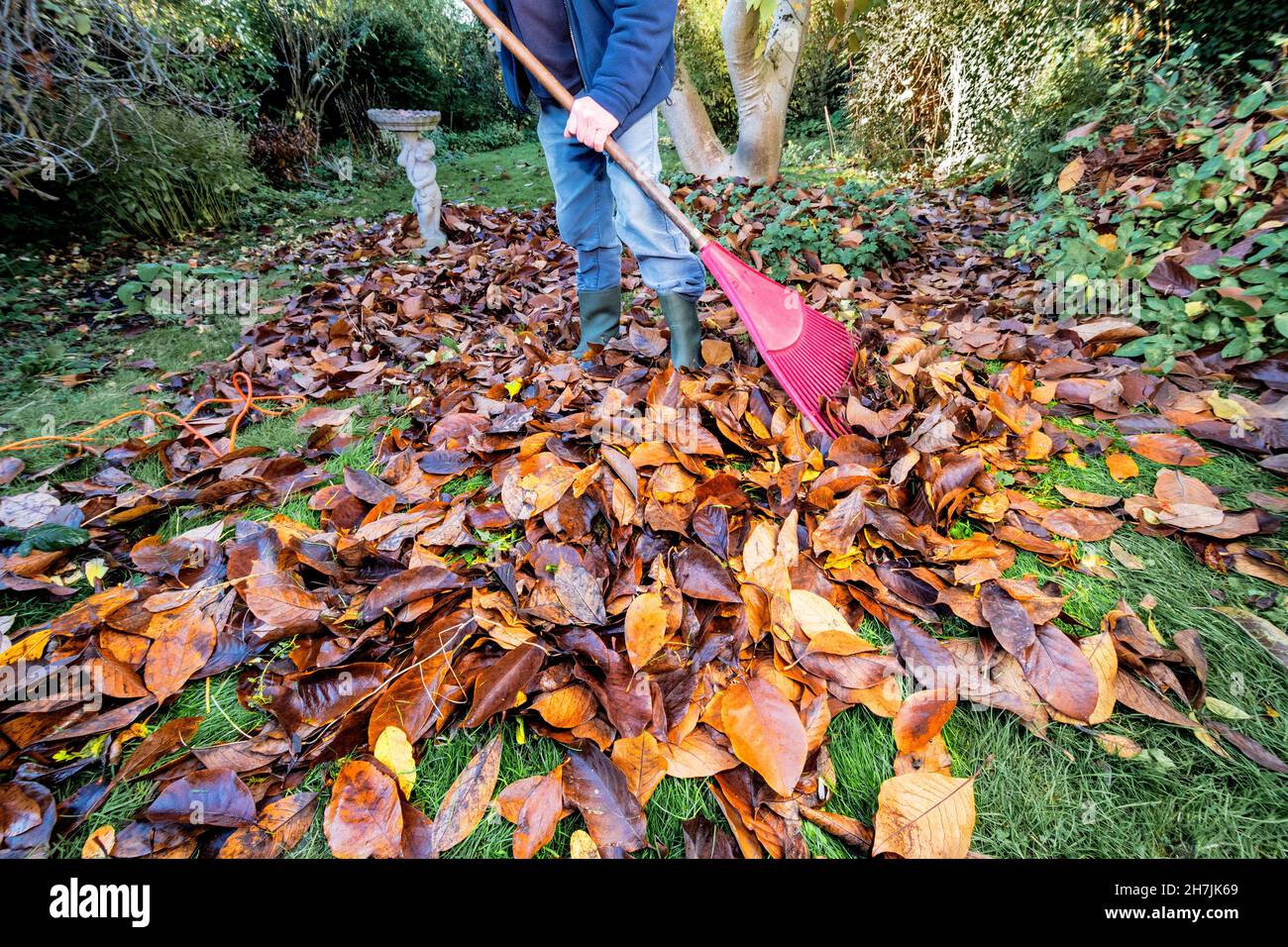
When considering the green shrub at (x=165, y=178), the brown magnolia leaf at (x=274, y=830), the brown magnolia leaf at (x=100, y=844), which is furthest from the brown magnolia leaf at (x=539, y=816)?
the green shrub at (x=165, y=178)

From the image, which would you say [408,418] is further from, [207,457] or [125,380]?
[125,380]

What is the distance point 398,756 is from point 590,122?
1718 mm

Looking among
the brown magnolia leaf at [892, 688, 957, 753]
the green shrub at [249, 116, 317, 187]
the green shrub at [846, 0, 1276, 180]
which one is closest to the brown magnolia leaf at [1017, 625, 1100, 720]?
the brown magnolia leaf at [892, 688, 957, 753]

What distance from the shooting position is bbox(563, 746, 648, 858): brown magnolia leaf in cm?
89

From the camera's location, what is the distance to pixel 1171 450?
4.91 feet

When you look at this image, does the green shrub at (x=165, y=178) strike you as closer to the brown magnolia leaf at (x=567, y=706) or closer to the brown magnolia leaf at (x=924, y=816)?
the brown magnolia leaf at (x=567, y=706)

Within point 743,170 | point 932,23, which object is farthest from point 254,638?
point 932,23

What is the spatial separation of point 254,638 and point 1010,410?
1.96 metres

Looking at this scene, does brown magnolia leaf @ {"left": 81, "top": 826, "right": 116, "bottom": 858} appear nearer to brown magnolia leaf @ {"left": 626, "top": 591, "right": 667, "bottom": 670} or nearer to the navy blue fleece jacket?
brown magnolia leaf @ {"left": 626, "top": 591, "right": 667, "bottom": 670}

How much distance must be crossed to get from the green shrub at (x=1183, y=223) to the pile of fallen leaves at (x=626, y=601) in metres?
0.14

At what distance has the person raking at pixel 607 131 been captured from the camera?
1680 millimetres

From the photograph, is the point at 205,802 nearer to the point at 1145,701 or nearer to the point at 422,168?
the point at 1145,701
